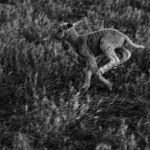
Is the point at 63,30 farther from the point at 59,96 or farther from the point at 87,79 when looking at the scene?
the point at 59,96

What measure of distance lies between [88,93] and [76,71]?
0.49 metres

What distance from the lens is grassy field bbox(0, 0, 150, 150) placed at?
455 centimetres

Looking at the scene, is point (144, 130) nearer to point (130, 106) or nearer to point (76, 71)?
point (130, 106)

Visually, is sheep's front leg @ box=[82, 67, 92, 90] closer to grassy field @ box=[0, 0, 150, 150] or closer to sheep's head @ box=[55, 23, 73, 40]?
grassy field @ box=[0, 0, 150, 150]

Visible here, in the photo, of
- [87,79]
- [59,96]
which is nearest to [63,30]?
[87,79]

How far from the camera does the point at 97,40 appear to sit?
18.1 feet

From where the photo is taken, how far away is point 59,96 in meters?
5.33

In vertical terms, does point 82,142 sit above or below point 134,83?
below

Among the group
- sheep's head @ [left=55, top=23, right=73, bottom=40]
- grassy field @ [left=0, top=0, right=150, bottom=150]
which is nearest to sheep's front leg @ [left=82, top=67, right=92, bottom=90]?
grassy field @ [left=0, top=0, right=150, bottom=150]

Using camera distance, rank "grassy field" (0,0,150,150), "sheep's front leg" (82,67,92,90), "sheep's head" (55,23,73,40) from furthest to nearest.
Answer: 1. "sheep's head" (55,23,73,40)
2. "sheep's front leg" (82,67,92,90)
3. "grassy field" (0,0,150,150)

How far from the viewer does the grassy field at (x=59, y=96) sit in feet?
14.9

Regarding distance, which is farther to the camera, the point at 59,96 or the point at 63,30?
the point at 63,30

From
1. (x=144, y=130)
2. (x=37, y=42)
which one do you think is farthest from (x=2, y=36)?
(x=144, y=130)

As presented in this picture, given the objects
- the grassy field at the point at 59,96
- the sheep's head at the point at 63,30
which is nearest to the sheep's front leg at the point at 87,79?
the grassy field at the point at 59,96
